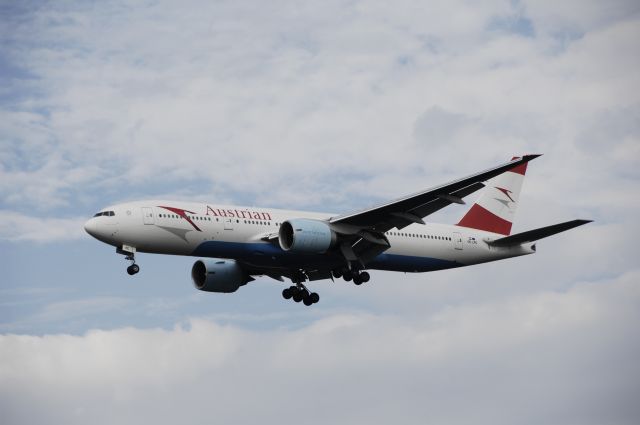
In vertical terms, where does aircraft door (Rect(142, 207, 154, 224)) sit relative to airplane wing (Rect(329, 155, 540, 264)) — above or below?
above

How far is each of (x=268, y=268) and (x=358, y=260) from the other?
15.5ft

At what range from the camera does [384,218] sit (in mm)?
48906

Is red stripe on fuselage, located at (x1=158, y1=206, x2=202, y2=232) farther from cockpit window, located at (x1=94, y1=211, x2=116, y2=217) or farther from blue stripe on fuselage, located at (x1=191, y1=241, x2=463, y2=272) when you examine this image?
cockpit window, located at (x1=94, y1=211, x2=116, y2=217)

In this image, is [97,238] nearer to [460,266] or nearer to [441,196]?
[441,196]

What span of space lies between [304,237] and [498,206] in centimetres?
1547

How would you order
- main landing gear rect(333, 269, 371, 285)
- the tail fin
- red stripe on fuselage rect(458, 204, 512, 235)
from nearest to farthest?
main landing gear rect(333, 269, 371, 285), red stripe on fuselage rect(458, 204, 512, 235), the tail fin

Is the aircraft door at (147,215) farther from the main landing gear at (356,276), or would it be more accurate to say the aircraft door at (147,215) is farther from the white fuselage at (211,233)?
the main landing gear at (356,276)

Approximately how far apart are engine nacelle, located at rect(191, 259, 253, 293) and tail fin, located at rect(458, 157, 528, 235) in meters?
12.5

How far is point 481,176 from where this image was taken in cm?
4409

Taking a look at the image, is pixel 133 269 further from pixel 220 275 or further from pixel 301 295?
pixel 301 295

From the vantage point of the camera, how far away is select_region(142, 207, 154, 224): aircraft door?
46406 mm

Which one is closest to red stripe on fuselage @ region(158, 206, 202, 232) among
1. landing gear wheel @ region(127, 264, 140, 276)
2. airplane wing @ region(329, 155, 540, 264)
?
landing gear wheel @ region(127, 264, 140, 276)

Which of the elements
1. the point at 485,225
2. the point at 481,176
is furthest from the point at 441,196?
the point at 485,225

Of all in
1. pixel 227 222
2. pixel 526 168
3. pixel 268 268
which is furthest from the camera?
pixel 526 168
